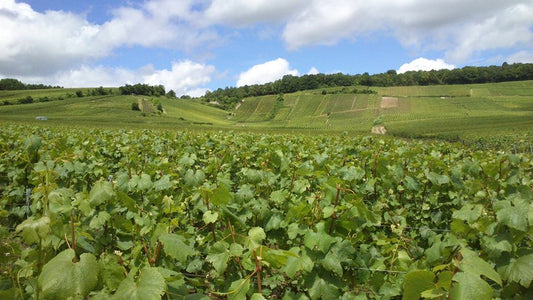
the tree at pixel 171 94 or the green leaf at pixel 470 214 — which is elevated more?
the tree at pixel 171 94

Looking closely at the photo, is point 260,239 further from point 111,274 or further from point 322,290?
point 111,274

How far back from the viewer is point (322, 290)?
2291 millimetres

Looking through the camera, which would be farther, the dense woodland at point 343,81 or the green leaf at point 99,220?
the dense woodland at point 343,81

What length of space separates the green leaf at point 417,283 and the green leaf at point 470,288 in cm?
12

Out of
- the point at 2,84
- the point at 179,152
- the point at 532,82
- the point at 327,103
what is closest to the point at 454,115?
the point at 327,103

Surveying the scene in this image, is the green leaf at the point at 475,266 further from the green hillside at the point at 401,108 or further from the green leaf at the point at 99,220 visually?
the green hillside at the point at 401,108

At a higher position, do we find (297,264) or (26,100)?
(26,100)

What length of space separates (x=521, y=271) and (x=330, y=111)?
108 m

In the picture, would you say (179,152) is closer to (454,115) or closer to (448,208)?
(448,208)

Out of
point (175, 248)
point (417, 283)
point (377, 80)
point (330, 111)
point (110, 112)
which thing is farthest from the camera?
point (377, 80)

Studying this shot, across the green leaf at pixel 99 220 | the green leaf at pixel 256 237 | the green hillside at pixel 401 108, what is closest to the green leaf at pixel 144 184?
the green leaf at pixel 99 220

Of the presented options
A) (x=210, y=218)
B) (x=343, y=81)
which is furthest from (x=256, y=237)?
(x=343, y=81)

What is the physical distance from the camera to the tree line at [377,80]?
429ft

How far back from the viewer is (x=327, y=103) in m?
Result: 114
